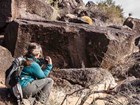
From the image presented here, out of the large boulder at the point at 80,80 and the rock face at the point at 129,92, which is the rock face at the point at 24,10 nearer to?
the large boulder at the point at 80,80

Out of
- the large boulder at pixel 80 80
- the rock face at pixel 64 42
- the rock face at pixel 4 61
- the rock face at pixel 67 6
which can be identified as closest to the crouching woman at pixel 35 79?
the large boulder at pixel 80 80

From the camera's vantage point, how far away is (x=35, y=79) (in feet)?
34.6

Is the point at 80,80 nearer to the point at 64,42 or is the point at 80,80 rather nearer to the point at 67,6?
the point at 64,42

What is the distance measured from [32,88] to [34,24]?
5.03 m

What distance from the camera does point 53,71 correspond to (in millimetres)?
13992

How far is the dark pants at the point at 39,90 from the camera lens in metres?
10.5

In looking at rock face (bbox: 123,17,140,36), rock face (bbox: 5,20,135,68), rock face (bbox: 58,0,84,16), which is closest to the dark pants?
rock face (bbox: 5,20,135,68)

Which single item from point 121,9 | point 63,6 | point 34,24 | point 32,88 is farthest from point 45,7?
point 121,9

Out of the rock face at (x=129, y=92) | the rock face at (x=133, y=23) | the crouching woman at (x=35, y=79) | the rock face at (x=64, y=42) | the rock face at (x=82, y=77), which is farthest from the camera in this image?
the rock face at (x=133, y=23)

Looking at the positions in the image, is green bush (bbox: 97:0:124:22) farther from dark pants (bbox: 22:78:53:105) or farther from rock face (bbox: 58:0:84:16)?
dark pants (bbox: 22:78:53:105)

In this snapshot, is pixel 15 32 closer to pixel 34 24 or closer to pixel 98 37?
pixel 34 24

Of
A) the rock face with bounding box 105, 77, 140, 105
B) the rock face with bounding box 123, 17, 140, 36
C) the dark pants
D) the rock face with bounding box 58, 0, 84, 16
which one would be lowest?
the rock face with bounding box 105, 77, 140, 105

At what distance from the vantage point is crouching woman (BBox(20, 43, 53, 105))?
34.3 ft

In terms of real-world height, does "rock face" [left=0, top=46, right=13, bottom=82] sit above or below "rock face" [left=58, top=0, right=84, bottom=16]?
below
